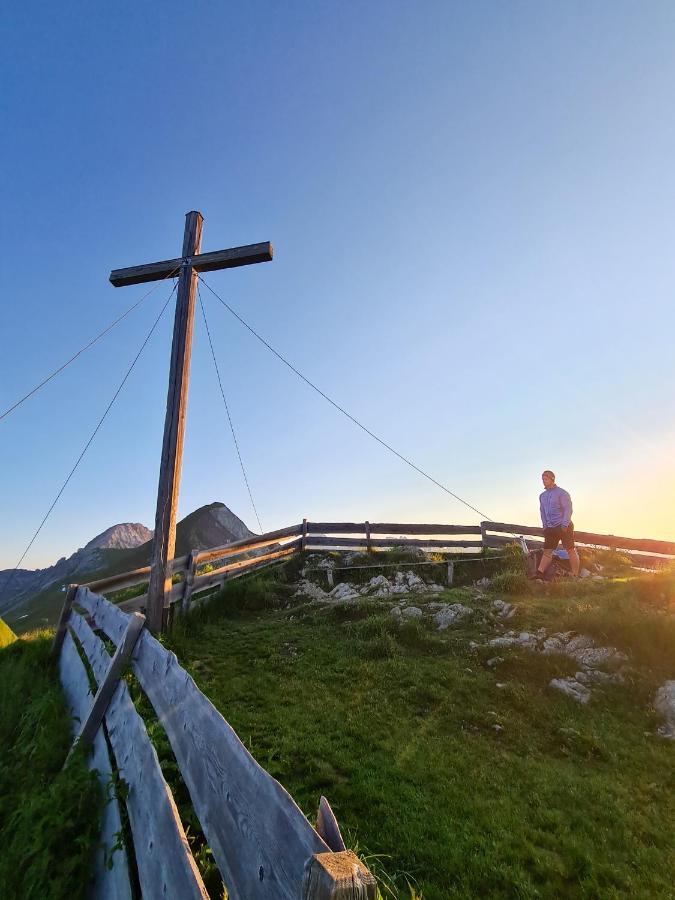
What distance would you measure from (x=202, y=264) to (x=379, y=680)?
854 centimetres

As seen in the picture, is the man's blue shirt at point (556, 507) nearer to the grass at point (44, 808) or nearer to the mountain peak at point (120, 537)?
the grass at point (44, 808)

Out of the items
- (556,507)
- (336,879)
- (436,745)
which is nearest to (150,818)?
(336,879)

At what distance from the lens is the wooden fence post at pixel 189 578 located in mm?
10201

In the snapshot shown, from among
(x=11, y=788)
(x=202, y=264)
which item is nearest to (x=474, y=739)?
(x=11, y=788)

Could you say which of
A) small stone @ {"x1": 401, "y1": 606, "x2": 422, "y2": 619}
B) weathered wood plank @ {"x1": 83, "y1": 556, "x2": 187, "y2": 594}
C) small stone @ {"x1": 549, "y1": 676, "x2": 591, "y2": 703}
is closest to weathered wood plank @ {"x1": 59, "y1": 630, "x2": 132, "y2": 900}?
weathered wood plank @ {"x1": 83, "y1": 556, "x2": 187, "y2": 594}

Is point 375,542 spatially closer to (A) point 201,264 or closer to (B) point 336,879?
(A) point 201,264

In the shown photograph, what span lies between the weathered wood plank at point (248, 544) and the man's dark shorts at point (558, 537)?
809cm

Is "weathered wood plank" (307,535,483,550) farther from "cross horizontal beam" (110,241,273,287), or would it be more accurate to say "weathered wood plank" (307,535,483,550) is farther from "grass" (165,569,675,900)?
"cross horizontal beam" (110,241,273,287)

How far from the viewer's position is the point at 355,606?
1012cm

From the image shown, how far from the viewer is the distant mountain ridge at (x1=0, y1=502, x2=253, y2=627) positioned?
46281 millimetres

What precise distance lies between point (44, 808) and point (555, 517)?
35.4 feet

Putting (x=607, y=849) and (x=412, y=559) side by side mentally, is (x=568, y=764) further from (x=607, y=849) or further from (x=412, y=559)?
(x=412, y=559)

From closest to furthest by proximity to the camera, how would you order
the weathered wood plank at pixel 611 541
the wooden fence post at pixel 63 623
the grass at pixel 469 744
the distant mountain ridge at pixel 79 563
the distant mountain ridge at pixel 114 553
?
the grass at pixel 469 744 < the wooden fence post at pixel 63 623 < the weathered wood plank at pixel 611 541 < the distant mountain ridge at pixel 114 553 < the distant mountain ridge at pixel 79 563

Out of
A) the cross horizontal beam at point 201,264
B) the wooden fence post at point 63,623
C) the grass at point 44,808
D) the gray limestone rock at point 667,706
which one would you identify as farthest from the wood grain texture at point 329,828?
the cross horizontal beam at point 201,264
